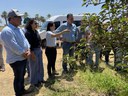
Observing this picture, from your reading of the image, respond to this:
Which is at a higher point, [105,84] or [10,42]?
[10,42]

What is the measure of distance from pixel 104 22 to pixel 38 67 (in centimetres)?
428

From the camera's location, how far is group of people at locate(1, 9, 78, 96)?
6.20 meters

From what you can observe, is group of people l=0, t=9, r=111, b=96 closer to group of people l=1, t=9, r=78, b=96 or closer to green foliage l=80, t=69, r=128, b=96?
group of people l=1, t=9, r=78, b=96

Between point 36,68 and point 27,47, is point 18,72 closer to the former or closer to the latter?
point 27,47

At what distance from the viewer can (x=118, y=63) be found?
14.3 ft

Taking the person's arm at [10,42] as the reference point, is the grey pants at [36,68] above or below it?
below

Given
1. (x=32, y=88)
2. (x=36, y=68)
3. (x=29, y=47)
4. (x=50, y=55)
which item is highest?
(x=29, y=47)

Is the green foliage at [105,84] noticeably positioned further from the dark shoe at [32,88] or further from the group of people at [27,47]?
the dark shoe at [32,88]

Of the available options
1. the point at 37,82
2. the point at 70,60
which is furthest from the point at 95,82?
the point at 70,60

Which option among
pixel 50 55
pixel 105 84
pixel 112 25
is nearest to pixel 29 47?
pixel 105 84

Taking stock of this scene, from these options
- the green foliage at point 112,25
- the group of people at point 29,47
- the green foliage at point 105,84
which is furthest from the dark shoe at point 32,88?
the green foliage at point 112,25

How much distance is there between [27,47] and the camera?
21.3 ft

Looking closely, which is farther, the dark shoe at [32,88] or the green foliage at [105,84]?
the dark shoe at [32,88]

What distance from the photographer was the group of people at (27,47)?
6195 millimetres
